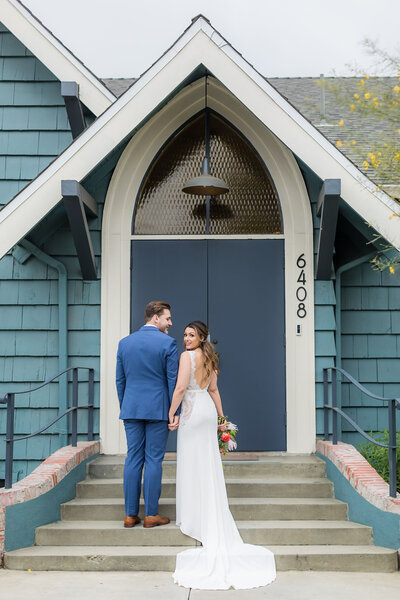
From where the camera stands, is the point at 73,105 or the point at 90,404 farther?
the point at 73,105

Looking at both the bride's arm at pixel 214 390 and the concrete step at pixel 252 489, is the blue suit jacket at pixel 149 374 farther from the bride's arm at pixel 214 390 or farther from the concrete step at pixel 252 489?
the concrete step at pixel 252 489

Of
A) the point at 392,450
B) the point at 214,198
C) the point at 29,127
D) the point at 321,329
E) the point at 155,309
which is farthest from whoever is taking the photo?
the point at 29,127

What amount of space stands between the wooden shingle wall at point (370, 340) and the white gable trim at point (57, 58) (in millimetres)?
3252

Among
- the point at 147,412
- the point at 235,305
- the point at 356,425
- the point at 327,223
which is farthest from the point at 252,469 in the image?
the point at 327,223

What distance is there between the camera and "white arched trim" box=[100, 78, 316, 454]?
6.82 metres

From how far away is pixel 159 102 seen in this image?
20.0ft

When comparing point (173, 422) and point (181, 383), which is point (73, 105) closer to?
point (181, 383)

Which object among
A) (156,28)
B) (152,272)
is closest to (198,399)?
(152,272)

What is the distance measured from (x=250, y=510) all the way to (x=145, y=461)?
3.25ft

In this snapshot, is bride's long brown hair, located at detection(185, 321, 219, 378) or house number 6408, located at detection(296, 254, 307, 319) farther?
house number 6408, located at detection(296, 254, 307, 319)

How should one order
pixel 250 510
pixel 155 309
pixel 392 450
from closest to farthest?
pixel 392 450
pixel 155 309
pixel 250 510

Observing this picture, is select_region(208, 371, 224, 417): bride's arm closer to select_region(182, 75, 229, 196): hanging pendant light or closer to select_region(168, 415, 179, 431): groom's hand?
select_region(168, 415, 179, 431): groom's hand

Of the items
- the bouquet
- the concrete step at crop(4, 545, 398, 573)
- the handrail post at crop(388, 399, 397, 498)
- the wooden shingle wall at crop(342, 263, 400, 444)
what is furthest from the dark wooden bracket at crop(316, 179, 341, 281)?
the concrete step at crop(4, 545, 398, 573)

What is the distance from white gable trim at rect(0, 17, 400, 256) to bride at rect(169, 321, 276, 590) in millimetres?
1836
